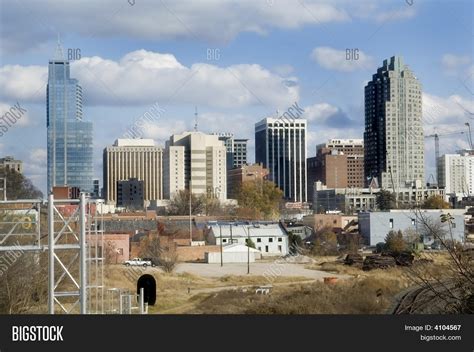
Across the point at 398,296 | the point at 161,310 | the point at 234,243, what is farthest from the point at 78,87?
the point at 398,296

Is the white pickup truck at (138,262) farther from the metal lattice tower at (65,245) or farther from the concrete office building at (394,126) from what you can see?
the concrete office building at (394,126)

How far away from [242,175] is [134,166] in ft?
16.6

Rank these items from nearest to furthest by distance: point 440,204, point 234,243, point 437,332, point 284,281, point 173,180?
point 437,332 < point 284,281 < point 234,243 < point 440,204 < point 173,180

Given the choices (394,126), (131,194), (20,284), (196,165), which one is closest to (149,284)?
(20,284)

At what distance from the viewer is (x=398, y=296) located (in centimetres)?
1032

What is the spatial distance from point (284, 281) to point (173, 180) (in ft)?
59.9

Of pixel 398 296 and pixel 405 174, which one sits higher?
pixel 405 174

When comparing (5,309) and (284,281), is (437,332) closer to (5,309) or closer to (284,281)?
(5,309)

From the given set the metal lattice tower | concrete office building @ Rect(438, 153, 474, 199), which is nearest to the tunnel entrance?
the metal lattice tower

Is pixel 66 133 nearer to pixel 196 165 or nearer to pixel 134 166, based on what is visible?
pixel 134 166

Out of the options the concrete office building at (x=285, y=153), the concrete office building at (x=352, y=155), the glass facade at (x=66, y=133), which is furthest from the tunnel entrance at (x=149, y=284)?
the concrete office building at (x=352, y=155)

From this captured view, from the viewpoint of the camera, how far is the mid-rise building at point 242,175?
3556cm

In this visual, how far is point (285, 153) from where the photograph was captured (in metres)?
36.5

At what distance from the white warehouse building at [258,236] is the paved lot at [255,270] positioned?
1538 millimetres
